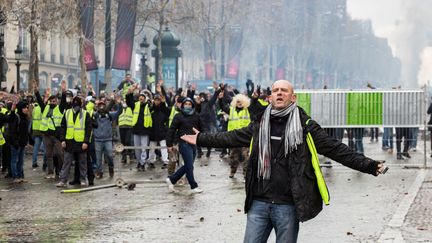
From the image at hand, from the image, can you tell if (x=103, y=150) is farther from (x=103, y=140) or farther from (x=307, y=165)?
(x=307, y=165)

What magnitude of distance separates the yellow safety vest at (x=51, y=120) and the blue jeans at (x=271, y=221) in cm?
1246

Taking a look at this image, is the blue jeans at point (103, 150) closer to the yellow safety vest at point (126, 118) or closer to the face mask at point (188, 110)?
the yellow safety vest at point (126, 118)

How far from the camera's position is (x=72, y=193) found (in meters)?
17.5

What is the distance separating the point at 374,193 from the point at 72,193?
4.84 meters

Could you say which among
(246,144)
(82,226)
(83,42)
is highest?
(83,42)

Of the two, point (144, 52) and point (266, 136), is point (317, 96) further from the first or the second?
point (144, 52)

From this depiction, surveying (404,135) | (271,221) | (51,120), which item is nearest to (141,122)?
(51,120)

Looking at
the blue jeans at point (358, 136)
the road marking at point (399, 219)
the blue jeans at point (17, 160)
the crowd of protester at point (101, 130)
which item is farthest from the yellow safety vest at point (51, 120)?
the blue jeans at point (358, 136)

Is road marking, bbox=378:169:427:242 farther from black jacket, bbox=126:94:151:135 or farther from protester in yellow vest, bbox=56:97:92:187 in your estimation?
black jacket, bbox=126:94:151:135

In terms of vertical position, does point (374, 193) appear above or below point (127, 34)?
below

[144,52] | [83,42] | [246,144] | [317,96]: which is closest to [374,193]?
[317,96]

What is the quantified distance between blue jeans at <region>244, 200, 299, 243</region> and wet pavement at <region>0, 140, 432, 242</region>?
378cm

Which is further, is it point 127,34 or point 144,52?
point 144,52

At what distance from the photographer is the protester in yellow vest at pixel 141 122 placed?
2256cm
